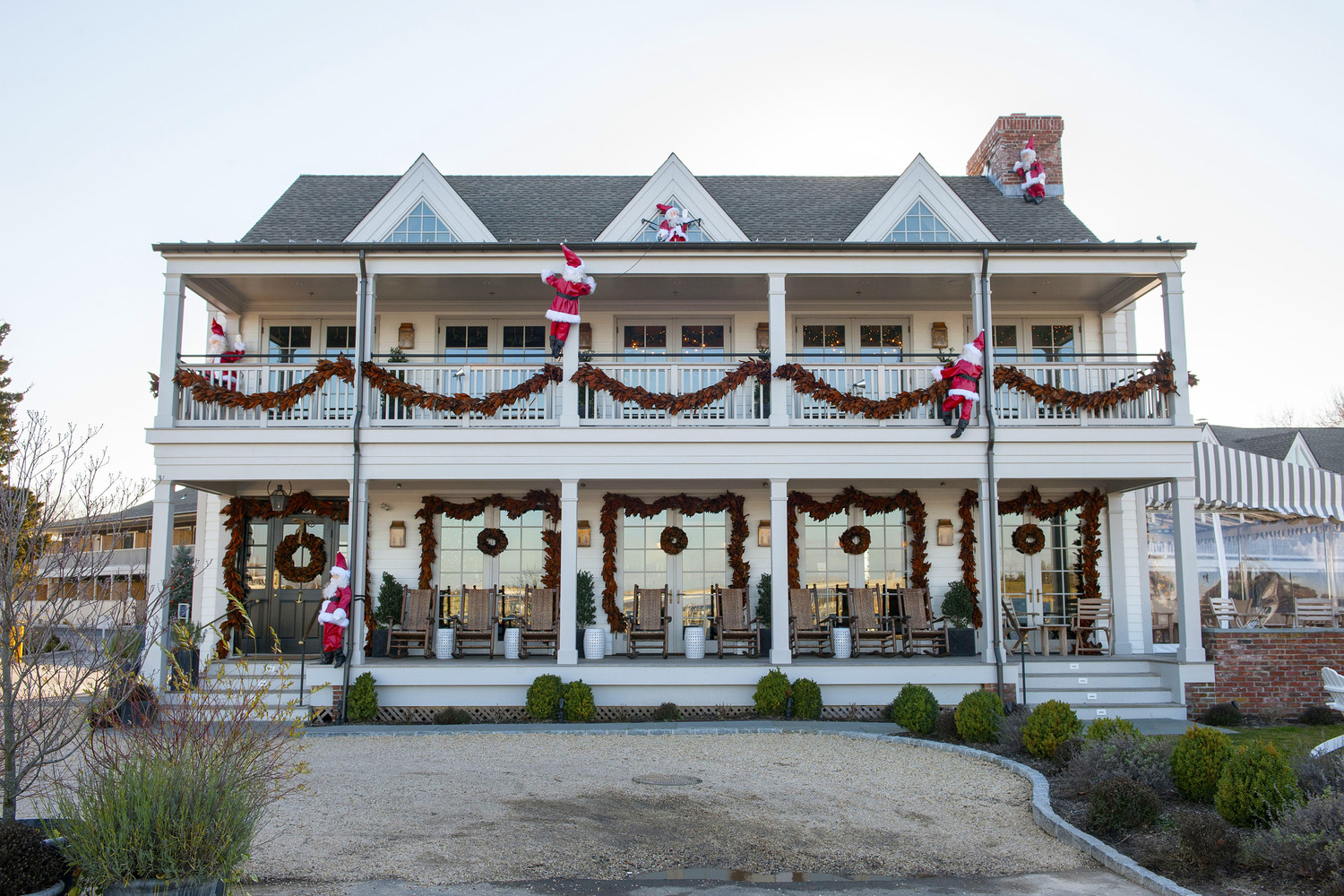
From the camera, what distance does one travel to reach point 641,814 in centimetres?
754

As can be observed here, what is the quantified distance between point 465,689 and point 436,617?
2524mm

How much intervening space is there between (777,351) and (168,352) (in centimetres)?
816

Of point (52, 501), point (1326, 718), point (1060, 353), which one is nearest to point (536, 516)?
point (1060, 353)

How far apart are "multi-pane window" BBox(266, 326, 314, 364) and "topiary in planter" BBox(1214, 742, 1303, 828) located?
13.7m

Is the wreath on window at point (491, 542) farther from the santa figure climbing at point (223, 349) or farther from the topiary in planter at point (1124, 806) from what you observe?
the topiary in planter at point (1124, 806)

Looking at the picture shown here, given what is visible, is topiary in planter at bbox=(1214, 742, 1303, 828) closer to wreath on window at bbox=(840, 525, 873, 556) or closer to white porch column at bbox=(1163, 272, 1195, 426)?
white porch column at bbox=(1163, 272, 1195, 426)

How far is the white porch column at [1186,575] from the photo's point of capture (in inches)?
506

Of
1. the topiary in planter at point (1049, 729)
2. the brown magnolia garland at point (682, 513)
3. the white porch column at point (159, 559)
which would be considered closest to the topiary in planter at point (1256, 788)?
the topiary in planter at point (1049, 729)

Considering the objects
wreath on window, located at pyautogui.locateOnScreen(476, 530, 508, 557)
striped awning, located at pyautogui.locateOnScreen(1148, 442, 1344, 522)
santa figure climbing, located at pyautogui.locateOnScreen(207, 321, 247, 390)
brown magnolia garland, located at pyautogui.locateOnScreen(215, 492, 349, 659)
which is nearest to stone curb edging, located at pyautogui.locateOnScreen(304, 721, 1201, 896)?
wreath on window, located at pyautogui.locateOnScreen(476, 530, 508, 557)

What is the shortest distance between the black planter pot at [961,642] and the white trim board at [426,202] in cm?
899

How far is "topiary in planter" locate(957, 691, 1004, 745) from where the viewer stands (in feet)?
34.2

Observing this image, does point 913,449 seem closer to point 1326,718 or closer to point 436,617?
point 1326,718

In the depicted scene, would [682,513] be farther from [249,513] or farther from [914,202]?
[249,513]

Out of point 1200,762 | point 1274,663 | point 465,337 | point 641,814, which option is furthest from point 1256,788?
point 465,337
